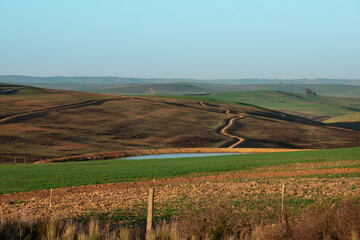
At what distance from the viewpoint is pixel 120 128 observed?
66.8 metres

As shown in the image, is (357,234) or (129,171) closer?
(357,234)

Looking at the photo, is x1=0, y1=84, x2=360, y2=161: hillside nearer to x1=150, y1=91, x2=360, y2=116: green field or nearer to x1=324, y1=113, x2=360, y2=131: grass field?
x1=324, y1=113, x2=360, y2=131: grass field

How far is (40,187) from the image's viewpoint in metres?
25.1

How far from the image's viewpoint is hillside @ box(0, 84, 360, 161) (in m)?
55.5

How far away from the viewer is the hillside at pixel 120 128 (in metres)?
55.5

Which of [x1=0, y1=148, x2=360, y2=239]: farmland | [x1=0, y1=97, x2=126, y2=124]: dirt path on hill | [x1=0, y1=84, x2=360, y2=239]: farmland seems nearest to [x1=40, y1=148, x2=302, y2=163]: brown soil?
[x1=0, y1=84, x2=360, y2=239]: farmland

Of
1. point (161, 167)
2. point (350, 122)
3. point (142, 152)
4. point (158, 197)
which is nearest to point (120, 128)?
point (142, 152)

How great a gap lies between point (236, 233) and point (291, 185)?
394 inches

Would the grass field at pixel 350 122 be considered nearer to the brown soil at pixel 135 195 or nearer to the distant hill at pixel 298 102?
the distant hill at pixel 298 102

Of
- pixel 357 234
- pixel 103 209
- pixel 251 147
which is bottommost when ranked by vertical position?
pixel 251 147

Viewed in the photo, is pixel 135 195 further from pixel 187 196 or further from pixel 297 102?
pixel 297 102

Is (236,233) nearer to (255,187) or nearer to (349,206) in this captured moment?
(349,206)

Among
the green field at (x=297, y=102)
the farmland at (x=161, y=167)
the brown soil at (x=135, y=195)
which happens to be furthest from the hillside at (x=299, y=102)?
the brown soil at (x=135, y=195)

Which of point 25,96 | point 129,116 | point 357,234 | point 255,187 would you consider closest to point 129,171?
point 255,187
